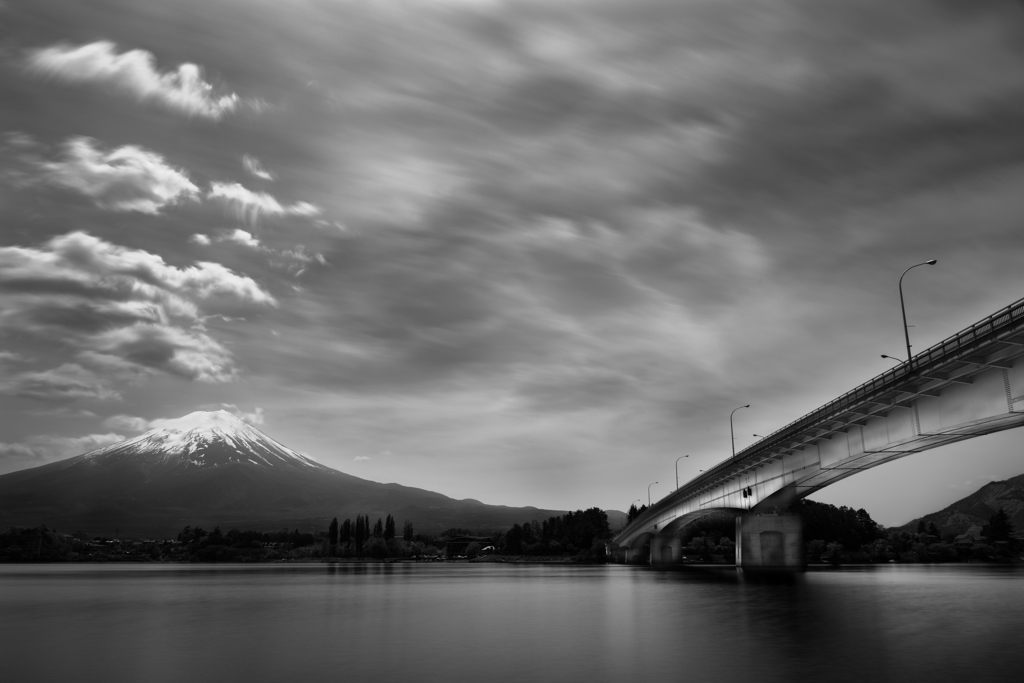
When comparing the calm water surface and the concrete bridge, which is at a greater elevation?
the concrete bridge

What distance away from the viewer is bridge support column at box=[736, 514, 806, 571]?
315 ft

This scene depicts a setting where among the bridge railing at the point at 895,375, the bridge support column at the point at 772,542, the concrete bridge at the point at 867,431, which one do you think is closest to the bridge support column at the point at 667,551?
the concrete bridge at the point at 867,431

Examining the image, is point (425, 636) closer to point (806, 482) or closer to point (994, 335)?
point (994, 335)

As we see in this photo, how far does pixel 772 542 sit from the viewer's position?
97.8 meters

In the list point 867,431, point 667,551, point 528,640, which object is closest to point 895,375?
point 867,431

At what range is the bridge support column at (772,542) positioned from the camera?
9600 centimetres

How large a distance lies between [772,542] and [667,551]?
76972 millimetres

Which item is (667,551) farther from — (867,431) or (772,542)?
(867,431)

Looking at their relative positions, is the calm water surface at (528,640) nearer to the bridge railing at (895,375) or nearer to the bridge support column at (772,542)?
the bridge railing at (895,375)

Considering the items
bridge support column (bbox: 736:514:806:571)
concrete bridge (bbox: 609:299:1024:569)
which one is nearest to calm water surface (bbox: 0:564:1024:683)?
concrete bridge (bbox: 609:299:1024:569)

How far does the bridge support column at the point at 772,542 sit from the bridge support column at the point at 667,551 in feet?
238

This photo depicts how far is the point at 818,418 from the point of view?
6750cm

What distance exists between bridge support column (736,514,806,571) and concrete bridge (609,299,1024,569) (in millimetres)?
129

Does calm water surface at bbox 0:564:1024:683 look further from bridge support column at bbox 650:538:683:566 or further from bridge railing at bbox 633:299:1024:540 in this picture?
bridge support column at bbox 650:538:683:566
